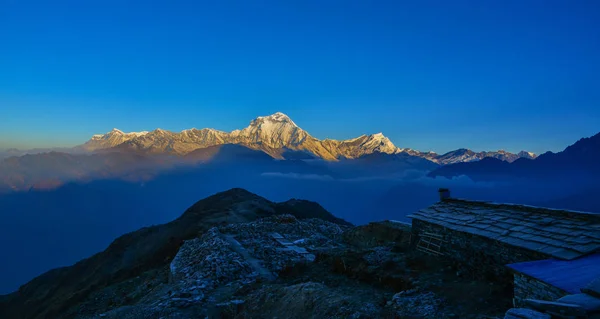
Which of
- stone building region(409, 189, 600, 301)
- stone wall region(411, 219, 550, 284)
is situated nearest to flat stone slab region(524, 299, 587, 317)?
stone building region(409, 189, 600, 301)

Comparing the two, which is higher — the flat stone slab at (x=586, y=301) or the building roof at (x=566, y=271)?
the flat stone slab at (x=586, y=301)

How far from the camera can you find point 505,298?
10766mm

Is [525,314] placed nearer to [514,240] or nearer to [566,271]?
[566,271]

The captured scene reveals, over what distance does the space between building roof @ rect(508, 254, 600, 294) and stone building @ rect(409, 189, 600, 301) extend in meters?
0.02

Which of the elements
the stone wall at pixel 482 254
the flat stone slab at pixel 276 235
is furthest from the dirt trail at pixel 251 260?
the stone wall at pixel 482 254

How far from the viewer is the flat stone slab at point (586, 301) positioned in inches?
239

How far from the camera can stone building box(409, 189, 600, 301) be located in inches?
A: 374

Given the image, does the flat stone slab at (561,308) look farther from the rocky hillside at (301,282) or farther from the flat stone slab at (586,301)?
the rocky hillside at (301,282)

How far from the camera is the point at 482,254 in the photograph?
13.6m

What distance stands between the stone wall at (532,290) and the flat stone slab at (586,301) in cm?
183

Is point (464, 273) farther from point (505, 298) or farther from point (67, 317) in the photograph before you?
point (67, 317)

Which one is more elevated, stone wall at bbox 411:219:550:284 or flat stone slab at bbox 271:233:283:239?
stone wall at bbox 411:219:550:284

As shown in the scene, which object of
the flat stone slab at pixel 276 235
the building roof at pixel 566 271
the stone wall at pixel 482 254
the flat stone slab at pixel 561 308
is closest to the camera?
the flat stone slab at pixel 561 308

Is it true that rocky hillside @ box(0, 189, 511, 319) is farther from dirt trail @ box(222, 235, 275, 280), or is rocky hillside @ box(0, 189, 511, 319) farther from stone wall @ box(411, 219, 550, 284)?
stone wall @ box(411, 219, 550, 284)
